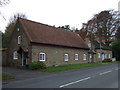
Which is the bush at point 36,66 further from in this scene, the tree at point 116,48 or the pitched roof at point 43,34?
the tree at point 116,48

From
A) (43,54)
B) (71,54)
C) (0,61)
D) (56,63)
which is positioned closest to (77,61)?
(71,54)

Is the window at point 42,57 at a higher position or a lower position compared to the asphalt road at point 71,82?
higher

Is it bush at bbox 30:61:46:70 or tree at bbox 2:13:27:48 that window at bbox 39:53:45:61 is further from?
tree at bbox 2:13:27:48

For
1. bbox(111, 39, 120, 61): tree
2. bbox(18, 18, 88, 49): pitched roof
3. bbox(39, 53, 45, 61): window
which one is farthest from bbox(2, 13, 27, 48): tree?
bbox(111, 39, 120, 61): tree

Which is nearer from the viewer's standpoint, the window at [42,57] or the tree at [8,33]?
the window at [42,57]

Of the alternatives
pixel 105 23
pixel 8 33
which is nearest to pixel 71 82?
pixel 8 33

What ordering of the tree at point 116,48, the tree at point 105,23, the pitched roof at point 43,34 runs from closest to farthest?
the pitched roof at point 43,34 → the tree at point 105,23 → the tree at point 116,48

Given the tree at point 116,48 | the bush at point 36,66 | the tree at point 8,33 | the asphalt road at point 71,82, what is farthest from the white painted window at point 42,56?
the tree at point 116,48

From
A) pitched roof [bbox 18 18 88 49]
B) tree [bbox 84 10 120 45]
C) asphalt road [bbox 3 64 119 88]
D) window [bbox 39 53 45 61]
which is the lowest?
asphalt road [bbox 3 64 119 88]

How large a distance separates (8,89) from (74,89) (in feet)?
13.0

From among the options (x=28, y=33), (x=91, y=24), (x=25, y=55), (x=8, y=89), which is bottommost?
(x=8, y=89)

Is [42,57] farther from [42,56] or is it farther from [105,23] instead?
[105,23]

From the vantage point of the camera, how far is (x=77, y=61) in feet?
114

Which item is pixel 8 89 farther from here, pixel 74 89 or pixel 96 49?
pixel 96 49
